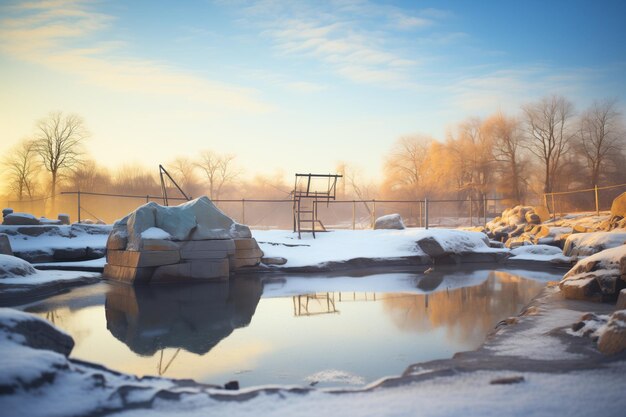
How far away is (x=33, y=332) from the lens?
443 cm

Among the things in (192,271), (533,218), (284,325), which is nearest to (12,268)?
(192,271)

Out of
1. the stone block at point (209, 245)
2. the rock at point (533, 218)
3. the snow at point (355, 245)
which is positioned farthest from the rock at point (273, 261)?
the rock at point (533, 218)

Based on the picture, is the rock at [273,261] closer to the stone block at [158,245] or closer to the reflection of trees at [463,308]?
the stone block at [158,245]

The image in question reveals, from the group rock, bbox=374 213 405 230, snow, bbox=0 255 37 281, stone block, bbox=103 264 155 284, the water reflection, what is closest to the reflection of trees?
the water reflection

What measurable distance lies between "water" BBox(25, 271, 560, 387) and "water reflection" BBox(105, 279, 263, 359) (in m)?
0.02

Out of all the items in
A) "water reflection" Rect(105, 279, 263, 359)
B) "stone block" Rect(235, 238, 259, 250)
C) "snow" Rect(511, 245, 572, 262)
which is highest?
"stone block" Rect(235, 238, 259, 250)

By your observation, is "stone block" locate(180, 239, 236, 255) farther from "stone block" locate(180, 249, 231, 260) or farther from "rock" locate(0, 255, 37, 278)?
"rock" locate(0, 255, 37, 278)

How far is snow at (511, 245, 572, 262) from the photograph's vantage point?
53.6ft

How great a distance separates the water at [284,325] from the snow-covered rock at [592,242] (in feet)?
10.0

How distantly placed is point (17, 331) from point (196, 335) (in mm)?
3050

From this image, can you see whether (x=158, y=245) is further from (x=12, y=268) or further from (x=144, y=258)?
(x=12, y=268)

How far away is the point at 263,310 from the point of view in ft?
29.8


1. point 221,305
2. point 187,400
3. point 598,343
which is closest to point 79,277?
point 221,305

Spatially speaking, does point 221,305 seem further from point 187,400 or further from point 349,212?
point 349,212
